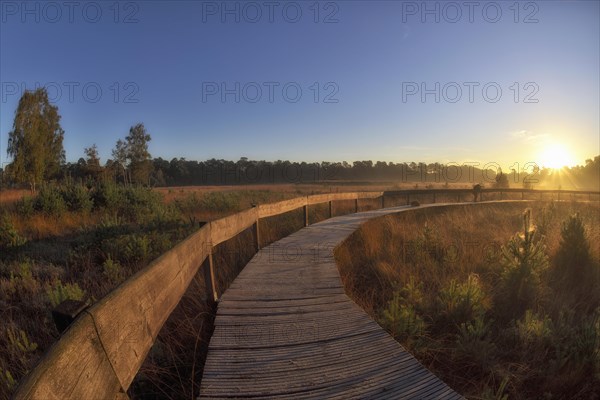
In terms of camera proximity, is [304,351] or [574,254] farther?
[574,254]

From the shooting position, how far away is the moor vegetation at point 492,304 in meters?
2.84

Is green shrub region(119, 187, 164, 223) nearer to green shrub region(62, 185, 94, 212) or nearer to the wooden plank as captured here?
green shrub region(62, 185, 94, 212)

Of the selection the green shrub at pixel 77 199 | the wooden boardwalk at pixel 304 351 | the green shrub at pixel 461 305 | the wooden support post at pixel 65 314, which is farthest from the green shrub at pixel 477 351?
the green shrub at pixel 77 199

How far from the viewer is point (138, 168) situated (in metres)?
53.3

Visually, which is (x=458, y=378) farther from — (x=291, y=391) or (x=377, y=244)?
(x=377, y=244)

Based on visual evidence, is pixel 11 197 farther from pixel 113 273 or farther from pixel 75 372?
pixel 75 372

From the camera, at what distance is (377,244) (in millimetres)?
6691

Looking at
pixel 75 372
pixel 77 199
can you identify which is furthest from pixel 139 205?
pixel 75 372

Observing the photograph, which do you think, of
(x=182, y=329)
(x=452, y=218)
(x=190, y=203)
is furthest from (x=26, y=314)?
(x=452, y=218)

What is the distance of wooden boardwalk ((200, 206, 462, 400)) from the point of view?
2.09 m

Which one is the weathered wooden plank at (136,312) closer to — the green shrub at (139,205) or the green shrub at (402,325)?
the green shrub at (402,325)

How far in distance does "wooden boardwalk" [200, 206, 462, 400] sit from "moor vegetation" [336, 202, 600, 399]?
487 millimetres

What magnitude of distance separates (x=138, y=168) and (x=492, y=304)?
189 feet

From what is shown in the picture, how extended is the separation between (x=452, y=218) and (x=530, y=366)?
9020 mm
